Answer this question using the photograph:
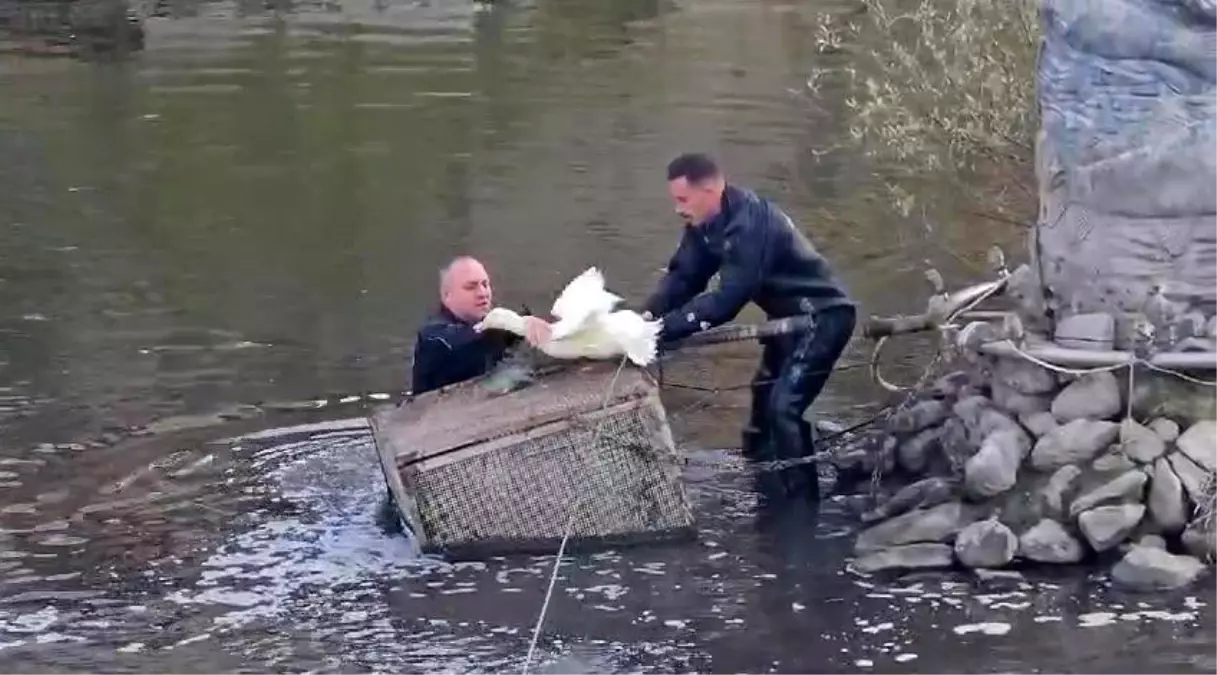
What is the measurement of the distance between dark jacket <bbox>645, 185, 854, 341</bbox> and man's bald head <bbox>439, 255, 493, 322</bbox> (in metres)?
0.88

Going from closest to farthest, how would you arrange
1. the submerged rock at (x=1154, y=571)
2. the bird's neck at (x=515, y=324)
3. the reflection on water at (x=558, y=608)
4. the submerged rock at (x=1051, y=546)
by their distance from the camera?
the reflection on water at (x=558, y=608), the submerged rock at (x=1154, y=571), the submerged rock at (x=1051, y=546), the bird's neck at (x=515, y=324)

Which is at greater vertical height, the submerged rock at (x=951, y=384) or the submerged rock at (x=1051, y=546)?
the submerged rock at (x=951, y=384)

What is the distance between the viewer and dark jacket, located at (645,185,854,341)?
958cm

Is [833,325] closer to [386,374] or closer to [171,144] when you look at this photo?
[386,374]

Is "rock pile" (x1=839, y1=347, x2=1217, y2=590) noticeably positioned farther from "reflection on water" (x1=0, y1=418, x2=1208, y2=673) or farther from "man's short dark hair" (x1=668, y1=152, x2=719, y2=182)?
"man's short dark hair" (x1=668, y1=152, x2=719, y2=182)

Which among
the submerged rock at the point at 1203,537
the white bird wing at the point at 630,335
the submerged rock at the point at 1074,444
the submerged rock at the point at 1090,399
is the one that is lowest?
the submerged rock at the point at 1203,537

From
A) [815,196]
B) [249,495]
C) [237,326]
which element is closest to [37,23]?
[815,196]

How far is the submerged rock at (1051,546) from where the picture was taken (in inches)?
350

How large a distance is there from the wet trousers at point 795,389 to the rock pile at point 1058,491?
67 cm

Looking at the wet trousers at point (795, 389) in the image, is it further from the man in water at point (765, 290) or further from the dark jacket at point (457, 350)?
the dark jacket at point (457, 350)

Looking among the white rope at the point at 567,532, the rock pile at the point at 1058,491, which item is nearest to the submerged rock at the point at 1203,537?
the rock pile at the point at 1058,491

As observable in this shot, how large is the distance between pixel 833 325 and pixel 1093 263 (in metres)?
1.29

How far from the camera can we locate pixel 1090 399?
9219 mm

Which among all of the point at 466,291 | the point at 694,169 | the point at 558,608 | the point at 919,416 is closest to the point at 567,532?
the point at 558,608
